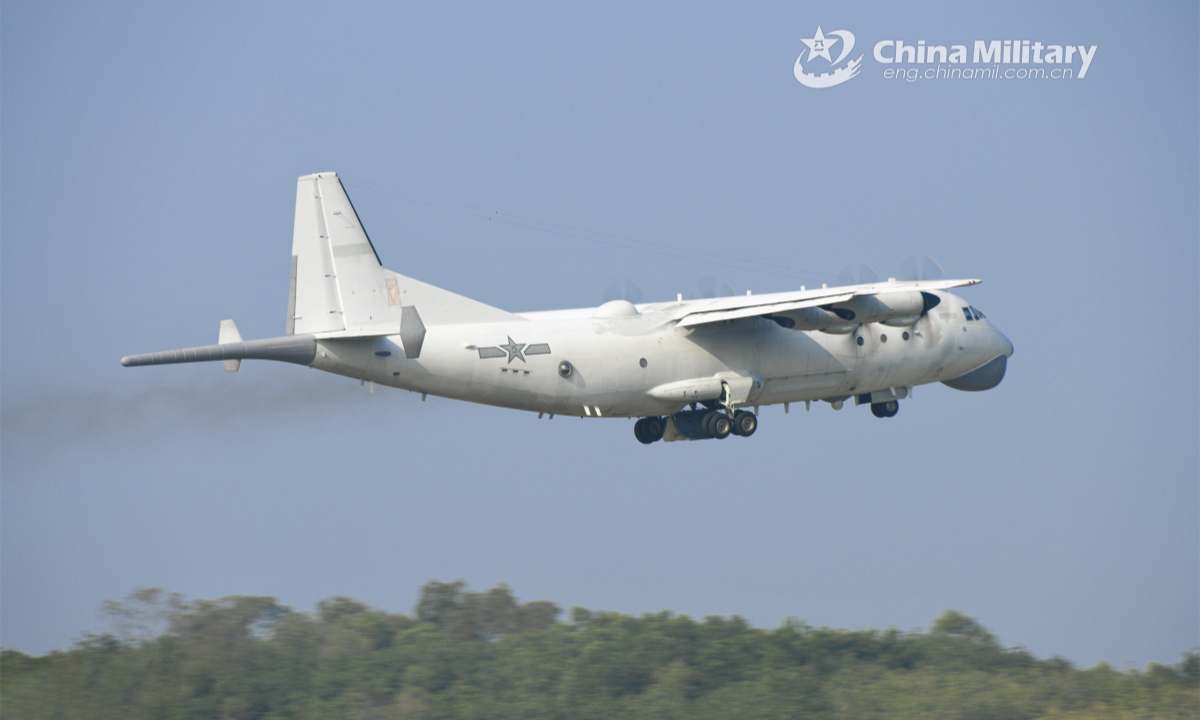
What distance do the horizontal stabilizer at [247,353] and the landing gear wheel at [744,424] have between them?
10.1m

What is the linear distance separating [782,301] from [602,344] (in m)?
4.56

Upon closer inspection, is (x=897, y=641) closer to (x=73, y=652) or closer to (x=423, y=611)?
(x=423, y=611)

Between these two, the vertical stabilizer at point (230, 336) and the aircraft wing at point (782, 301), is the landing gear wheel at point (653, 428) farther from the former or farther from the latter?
the vertical stabilizer at point (230, 336)

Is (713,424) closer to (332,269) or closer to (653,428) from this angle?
(653,428)

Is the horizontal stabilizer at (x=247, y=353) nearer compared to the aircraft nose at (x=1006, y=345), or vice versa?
the horizontal stabilizer at (x=247, y=353)

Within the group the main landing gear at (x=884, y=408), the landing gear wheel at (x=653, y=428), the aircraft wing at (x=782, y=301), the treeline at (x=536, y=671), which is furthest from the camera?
the treeline at (x=536, y=671)

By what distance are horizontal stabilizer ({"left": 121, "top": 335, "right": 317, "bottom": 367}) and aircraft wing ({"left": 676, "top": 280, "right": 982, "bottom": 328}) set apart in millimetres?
8590

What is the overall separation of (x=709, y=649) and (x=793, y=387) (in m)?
25.3

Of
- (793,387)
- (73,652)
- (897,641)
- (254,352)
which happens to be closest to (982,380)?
(793,387)

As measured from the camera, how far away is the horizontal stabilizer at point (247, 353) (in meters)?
24.3

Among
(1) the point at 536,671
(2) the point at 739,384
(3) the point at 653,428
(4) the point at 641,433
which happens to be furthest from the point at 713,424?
(1) the point at 536,671

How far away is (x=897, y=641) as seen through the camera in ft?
186

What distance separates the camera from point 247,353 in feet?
82.8

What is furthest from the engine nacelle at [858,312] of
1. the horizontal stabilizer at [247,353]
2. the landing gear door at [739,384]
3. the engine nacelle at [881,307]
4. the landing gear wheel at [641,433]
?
the horizontal stabilizer at [247,353]
